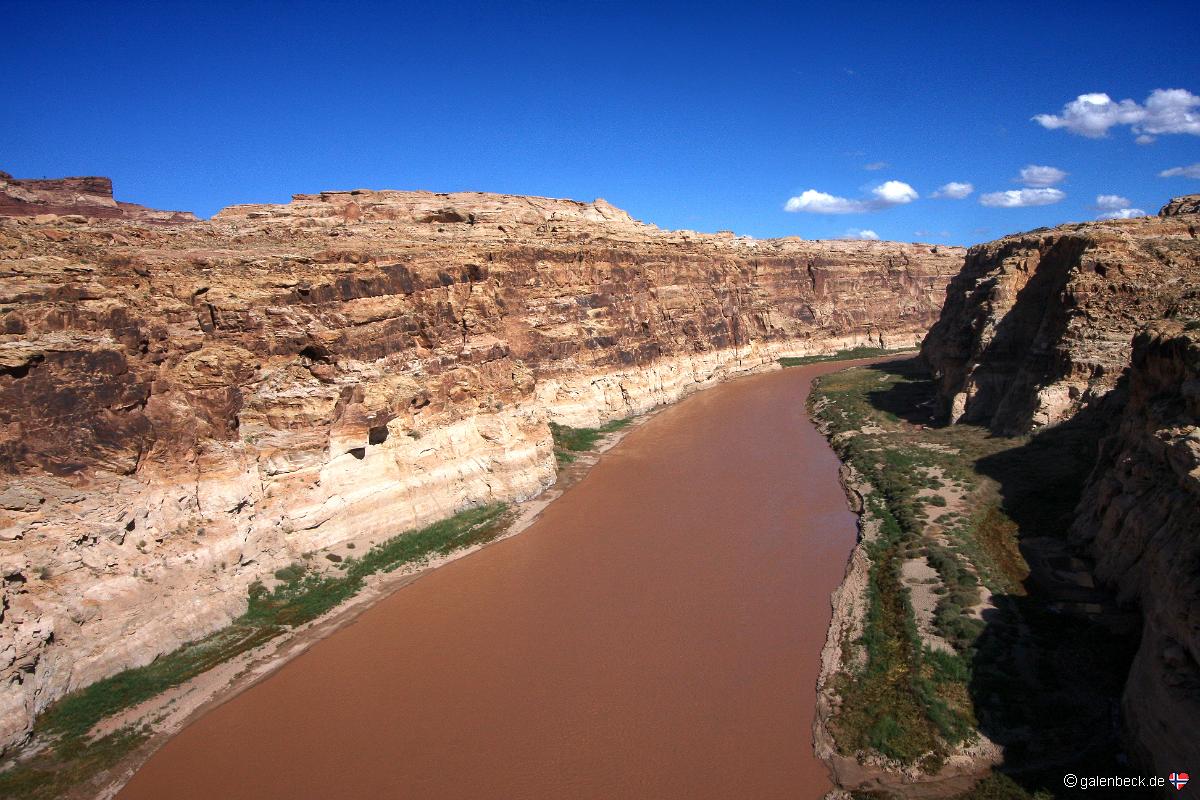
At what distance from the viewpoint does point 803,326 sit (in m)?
61.8

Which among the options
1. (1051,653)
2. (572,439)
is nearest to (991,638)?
(1051,653)

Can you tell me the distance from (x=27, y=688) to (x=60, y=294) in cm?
754

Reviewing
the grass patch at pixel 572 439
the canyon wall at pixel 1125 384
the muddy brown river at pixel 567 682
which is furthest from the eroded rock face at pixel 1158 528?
the grass patch at pixel 572 439

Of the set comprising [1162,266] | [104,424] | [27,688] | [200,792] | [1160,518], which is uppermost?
[1162,266]

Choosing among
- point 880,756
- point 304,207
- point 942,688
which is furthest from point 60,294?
point 304,207

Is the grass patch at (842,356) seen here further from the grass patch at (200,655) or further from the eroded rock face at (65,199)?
the eroded rock face at (65,199)

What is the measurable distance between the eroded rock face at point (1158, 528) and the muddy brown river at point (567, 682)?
480 cm

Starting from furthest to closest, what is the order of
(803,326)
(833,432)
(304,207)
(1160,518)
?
(803,326) < (304,207) < (833,432) < (1160,518)

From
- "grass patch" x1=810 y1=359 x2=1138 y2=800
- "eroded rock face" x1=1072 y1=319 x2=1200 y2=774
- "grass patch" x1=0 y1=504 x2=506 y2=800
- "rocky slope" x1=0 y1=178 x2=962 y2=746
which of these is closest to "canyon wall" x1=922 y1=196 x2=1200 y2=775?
"eroded rock face" x1=1072 y1=319 x2=1200 y2=774

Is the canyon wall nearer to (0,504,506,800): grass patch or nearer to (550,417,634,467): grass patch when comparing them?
(0,504,506,800): grass patch

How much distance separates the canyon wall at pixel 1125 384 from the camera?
9562 millimetres

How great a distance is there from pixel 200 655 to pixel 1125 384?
2667cm

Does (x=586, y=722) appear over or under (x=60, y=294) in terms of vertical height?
under

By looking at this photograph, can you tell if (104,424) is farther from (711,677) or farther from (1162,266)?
(1162,266)
